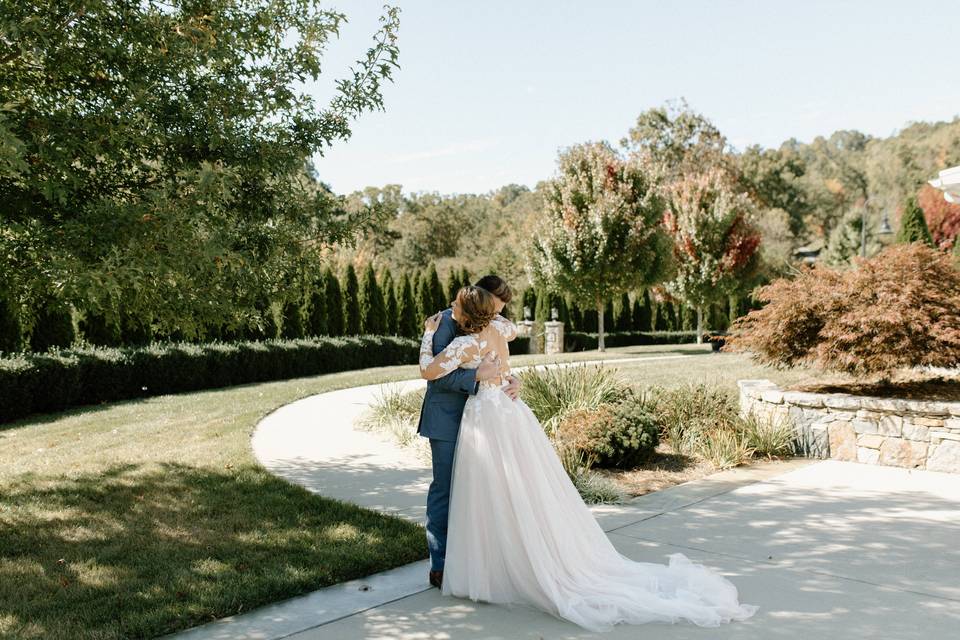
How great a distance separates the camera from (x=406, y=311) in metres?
23.9

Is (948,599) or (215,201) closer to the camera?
(948,599)

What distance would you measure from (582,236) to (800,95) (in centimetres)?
1602

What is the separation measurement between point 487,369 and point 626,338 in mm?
26221

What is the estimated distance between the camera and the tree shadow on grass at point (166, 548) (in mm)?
3963

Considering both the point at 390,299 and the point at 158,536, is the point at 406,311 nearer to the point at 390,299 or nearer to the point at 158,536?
the point at 390,299

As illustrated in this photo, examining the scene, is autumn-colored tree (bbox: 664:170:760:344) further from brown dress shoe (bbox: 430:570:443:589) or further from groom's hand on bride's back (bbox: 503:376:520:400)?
brown dress shoe (bbox: 430:570:443:589)

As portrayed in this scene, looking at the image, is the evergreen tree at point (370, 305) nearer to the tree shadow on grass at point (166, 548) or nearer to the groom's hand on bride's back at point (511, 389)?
the tree shadow on grass at point (166, 548)

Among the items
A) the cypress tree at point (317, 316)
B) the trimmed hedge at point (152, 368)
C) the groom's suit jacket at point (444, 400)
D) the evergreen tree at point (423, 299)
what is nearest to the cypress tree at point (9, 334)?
the trimmed hedge at point (152, 368)

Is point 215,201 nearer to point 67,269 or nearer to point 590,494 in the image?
point 67,269

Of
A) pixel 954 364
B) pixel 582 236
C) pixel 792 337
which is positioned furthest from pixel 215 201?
pixel 582 236

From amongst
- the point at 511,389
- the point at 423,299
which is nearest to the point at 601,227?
the point at 423,299

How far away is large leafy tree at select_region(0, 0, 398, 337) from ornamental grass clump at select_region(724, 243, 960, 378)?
215 inches

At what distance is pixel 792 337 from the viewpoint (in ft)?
27.7

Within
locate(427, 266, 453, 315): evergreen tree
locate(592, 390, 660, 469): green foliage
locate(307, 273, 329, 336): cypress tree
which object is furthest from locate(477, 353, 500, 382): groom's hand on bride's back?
locate(427, 266, 453, 315): evergreen tree
